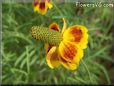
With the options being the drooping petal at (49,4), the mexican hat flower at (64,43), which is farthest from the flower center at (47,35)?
the drooping petal at (49,4)

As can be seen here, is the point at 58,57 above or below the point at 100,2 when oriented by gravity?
below

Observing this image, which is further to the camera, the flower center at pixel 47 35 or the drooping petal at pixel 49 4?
the drooping petal at pixel 49 4

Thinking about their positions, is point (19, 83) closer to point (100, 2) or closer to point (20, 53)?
point (20, 53)

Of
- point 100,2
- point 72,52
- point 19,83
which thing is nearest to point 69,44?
point 72,52

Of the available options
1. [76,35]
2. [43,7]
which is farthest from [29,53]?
[76,35]

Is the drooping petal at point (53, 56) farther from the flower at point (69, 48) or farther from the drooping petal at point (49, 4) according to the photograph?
the drooping petal at point (49, 4)

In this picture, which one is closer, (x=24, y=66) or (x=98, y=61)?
(x=24, y=66)

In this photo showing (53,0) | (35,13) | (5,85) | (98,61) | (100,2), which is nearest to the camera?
(100,2)
